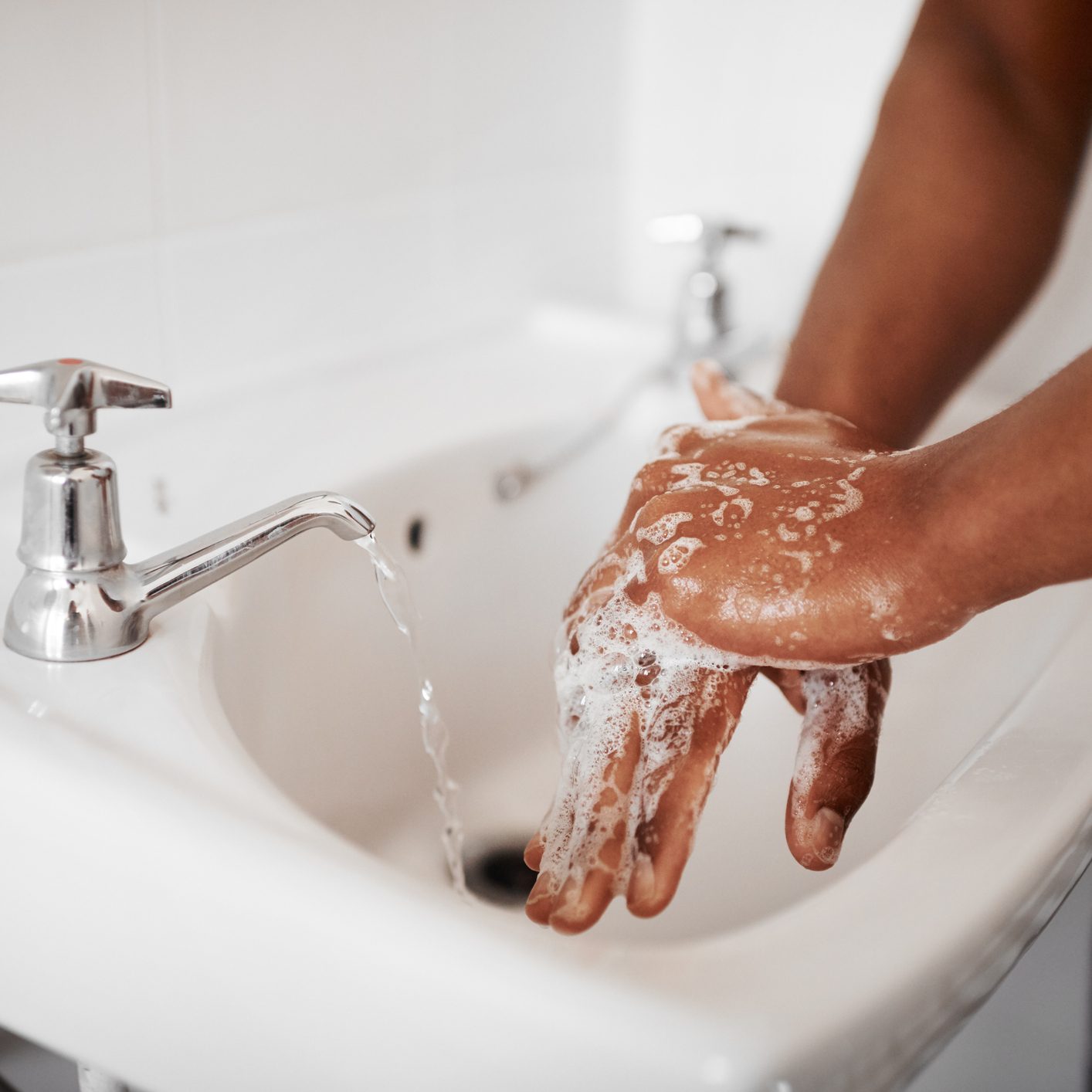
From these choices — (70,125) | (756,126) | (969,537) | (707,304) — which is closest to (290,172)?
(70,125)

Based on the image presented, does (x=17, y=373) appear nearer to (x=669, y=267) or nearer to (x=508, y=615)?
(x=508, y=615)

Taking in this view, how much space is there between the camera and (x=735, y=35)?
3.50ft

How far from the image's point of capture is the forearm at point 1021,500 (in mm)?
393

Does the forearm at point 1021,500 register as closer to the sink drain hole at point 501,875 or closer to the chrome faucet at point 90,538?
the chrome faucet at point 90,538

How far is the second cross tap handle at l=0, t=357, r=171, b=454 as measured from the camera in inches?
16.6

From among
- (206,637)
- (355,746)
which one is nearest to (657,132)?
(355,746)

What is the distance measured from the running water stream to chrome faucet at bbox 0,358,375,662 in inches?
1.5

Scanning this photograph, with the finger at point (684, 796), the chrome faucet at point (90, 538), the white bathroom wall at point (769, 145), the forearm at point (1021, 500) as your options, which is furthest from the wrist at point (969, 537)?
the white bathroom wall at point (769, 145)

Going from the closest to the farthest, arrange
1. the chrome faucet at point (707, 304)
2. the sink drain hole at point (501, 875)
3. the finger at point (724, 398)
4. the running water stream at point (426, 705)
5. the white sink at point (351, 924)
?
the white sink at point (351, 924) → the running water stream at point (426, 705) → the finger at point (724, 398) → the sink drain hole at point (501, 875) → the chrome faucet at point (707, 304)

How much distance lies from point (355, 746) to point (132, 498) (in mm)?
204

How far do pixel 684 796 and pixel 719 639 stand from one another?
64 mm

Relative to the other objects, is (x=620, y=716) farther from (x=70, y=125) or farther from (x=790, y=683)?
(x=70, y=125)

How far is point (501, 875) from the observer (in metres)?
0.77

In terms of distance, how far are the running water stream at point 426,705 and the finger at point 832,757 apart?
16 centimetres
